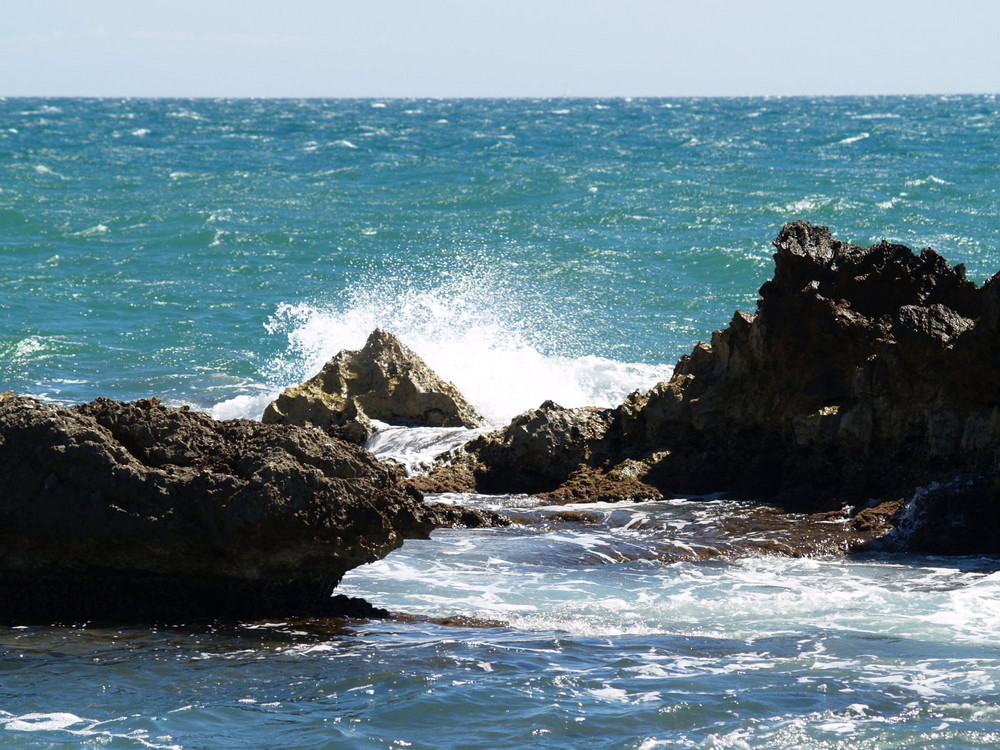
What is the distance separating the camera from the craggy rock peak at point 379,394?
1089 cm

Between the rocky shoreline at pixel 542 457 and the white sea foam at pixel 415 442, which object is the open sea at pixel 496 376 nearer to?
the white sea foam at pixel 415 442

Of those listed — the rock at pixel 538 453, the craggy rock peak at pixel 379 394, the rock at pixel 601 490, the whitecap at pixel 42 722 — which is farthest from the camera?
the craggy rock peak at pixel 379 394

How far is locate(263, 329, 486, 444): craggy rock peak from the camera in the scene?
10891 millimetres

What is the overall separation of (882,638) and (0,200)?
26694 millimetres

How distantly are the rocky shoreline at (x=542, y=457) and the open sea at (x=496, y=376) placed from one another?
276mm

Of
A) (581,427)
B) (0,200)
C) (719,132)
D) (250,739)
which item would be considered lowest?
(250,739)

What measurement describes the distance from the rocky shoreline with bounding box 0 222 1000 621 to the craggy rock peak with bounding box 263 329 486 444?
0.06 feet

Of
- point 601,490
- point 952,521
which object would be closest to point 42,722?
point 601,490

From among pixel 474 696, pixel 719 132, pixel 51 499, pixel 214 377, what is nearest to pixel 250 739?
pixel 474 696

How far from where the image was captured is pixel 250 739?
16.5 ft

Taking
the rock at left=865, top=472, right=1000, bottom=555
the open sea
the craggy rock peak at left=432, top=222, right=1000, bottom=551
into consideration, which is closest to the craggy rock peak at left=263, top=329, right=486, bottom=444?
the open sea

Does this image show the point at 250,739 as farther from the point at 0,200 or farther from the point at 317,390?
the point at 0,200

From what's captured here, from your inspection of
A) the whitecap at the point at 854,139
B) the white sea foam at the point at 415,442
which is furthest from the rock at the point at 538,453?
the whitecap at the point at 854,139

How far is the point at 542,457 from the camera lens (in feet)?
31.3
